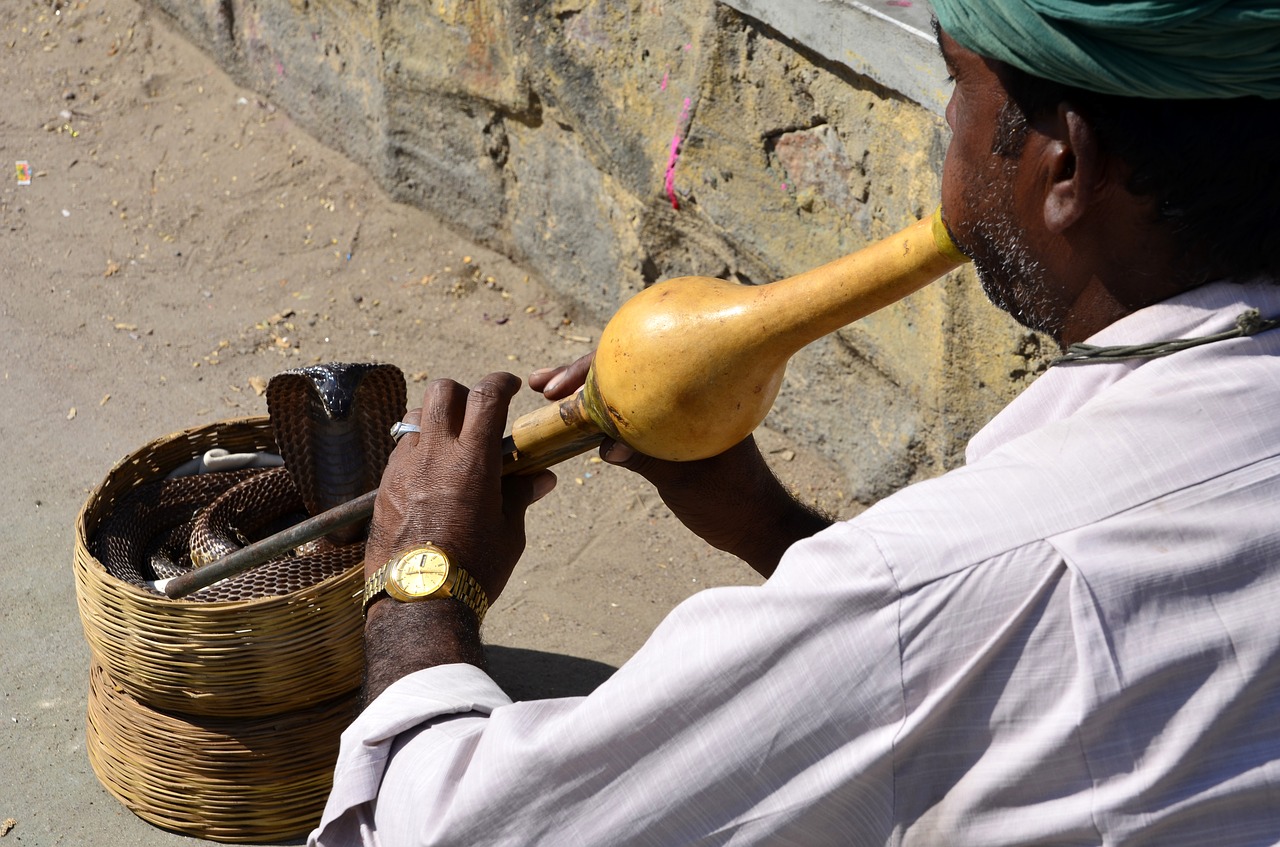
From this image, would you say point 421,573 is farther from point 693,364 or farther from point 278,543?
point 278,543

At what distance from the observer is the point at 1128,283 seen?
3.91ft

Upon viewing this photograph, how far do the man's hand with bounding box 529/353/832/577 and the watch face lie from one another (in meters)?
0.40

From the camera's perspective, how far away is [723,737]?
1.08 m

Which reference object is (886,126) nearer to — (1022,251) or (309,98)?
(1022,251)

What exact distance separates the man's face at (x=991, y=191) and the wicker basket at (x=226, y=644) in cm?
155

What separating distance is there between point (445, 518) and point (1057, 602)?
2.50 feet

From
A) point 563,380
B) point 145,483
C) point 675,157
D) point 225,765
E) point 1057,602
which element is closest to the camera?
point 1057,602

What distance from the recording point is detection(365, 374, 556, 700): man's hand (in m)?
1.45

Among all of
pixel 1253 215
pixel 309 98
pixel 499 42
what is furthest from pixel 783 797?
pixel 309 98

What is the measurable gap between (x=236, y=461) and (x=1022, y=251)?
2.32 m

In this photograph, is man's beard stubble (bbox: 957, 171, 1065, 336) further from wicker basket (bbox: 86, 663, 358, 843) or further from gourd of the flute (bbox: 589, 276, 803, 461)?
wicker basket (bbox: 86, 663, 358, 843)

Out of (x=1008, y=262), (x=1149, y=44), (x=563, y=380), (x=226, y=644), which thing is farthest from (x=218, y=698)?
(x=1149, y=44)

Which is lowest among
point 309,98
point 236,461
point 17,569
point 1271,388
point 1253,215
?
point 17,569

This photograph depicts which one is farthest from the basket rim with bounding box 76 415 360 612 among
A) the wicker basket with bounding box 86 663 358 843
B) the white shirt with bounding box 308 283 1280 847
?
the white shirt with bounding box 308 283 1280 847
